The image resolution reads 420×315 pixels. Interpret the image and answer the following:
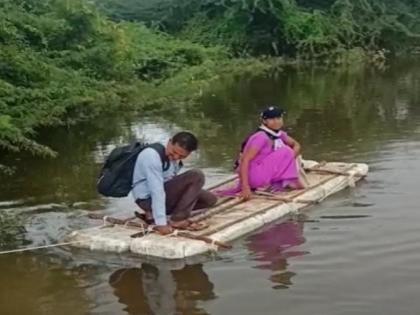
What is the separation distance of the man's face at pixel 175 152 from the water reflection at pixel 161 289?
0.98 m

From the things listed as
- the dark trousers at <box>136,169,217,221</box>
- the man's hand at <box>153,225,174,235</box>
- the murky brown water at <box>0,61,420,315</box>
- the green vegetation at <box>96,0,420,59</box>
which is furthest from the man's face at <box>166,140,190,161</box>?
the green vegetation at <box>96,0,420,59</box>

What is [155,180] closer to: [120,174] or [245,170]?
[120,174]

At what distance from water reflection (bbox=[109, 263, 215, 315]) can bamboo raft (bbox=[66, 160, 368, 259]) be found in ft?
0.73

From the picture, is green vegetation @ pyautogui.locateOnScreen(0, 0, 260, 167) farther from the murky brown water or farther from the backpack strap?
the backpack strap

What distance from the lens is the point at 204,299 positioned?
20.4 ft

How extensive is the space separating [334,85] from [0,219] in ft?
54.9

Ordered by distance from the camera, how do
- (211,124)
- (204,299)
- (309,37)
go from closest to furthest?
(204,299) < (211,124) < (309,37)

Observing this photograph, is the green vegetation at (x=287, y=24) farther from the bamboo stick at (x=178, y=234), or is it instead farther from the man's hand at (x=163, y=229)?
the man's hand at (x=163, y=229)

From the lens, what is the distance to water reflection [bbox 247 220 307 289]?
21.9ft

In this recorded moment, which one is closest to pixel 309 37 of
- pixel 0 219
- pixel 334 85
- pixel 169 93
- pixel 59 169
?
pixel 334 85

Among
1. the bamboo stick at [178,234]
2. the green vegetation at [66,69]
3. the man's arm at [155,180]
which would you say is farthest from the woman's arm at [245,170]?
the green vegetation at [66,69]

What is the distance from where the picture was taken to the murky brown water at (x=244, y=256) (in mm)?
6148

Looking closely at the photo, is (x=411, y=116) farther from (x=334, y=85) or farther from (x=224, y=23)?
(x=224, y=23)

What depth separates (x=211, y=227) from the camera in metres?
7.59
